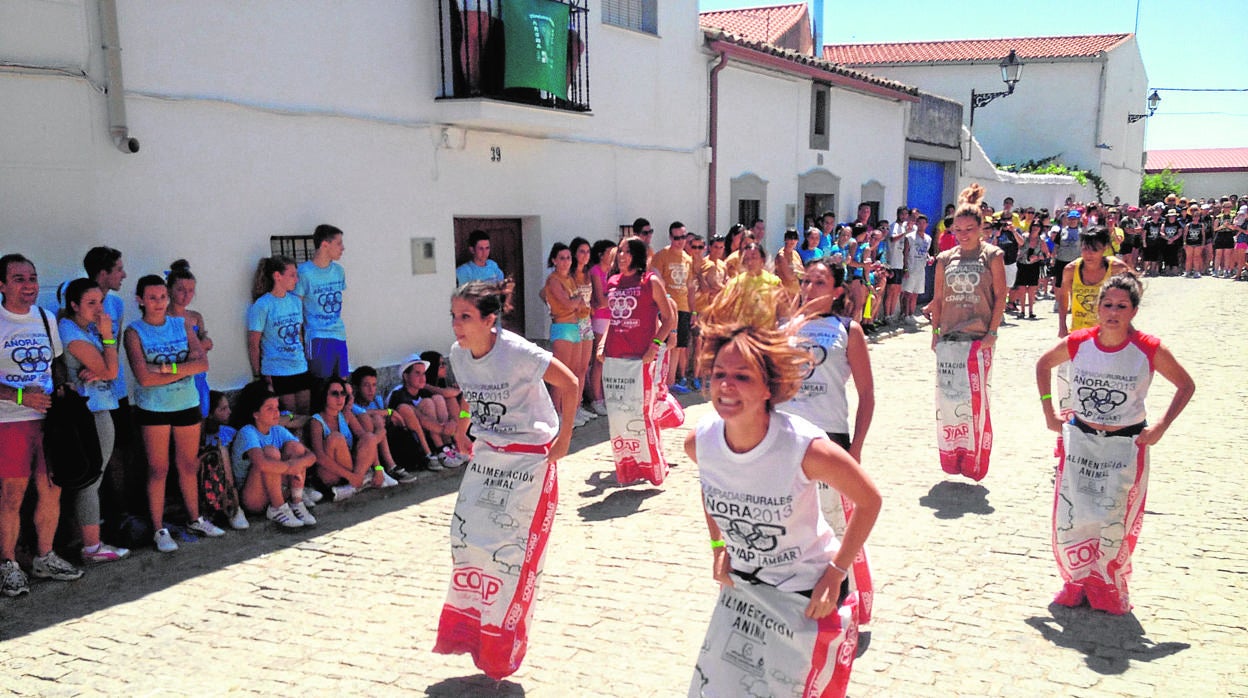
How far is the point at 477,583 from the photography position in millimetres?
4105

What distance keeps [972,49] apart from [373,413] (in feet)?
112

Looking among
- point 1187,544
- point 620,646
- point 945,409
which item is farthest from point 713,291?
point 620,646

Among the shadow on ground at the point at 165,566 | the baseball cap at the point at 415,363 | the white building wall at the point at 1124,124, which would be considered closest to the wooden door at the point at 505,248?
the baseball cap at the point at 415,363

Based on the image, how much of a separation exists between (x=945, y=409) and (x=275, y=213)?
223 inches

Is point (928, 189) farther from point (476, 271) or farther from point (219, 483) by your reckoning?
point (219, 483)

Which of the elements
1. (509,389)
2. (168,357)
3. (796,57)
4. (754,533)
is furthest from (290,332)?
(796,57)

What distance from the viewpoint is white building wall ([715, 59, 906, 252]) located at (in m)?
14.7

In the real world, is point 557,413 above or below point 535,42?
below

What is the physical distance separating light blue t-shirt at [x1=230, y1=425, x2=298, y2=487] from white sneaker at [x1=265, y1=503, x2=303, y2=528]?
0.32 meters

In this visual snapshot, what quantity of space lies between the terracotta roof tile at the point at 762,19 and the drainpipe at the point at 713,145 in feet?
44.8

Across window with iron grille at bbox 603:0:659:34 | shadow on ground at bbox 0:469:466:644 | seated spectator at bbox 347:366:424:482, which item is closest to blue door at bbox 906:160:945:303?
window with iron grille at bbox 603:0:659:34

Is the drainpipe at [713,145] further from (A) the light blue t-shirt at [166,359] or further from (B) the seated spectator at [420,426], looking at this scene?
(A) the light blue t-shirt at [166,359]

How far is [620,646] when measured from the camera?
4574 millimetres

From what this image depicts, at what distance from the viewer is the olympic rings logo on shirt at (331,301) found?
25.7 ft
